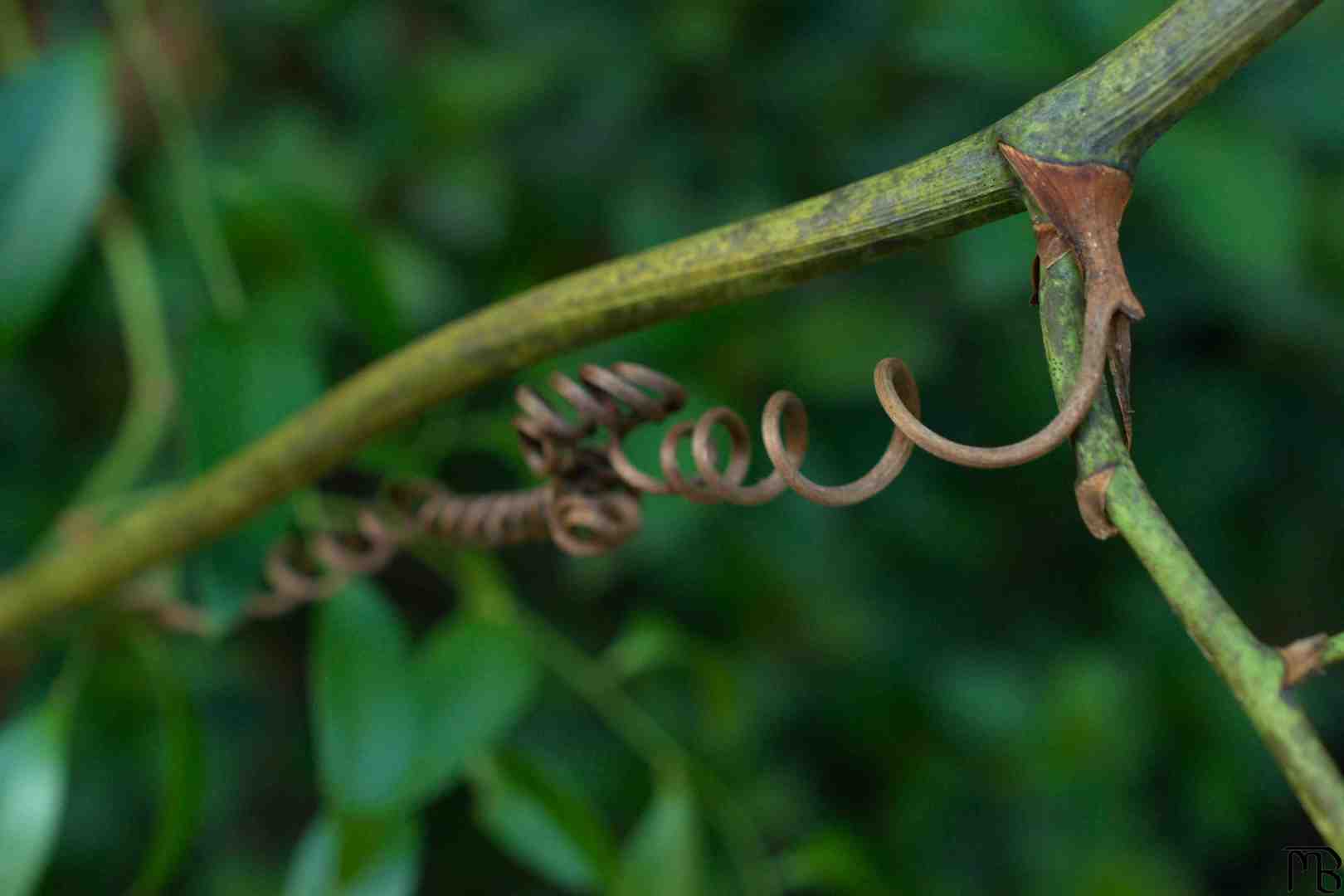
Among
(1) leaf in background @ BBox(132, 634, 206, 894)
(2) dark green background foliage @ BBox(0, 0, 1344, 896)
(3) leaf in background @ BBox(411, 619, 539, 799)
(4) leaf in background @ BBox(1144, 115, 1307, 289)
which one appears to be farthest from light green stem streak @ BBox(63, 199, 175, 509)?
(4) leaf in background @ BBox(1144, 115, 1307, 289)

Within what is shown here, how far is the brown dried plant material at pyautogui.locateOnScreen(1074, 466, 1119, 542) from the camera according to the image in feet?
0.93

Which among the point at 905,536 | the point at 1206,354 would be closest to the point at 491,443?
the point at 905,536

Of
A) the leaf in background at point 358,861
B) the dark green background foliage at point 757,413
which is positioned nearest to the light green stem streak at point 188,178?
the dark green background foliage at point 757,413

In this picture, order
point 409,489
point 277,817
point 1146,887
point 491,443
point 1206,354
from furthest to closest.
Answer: point 277,817, point 1206,354, point 1146,887, point 491,443, point 409,489

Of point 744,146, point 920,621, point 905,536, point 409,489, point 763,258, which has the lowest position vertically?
point 920,621

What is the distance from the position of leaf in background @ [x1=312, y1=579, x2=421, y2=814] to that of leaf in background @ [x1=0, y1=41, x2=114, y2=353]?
0.26m

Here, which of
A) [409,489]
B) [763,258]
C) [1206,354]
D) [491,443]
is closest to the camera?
[763,258]

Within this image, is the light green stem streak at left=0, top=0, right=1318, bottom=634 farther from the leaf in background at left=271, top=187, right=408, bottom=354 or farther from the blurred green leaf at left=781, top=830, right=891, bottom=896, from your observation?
the blurred green leaf at left=781, top=830, right=891, bottom=896

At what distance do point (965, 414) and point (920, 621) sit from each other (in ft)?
0.64

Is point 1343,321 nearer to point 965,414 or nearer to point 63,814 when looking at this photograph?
point 965,414

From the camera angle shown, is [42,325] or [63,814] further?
[63,814]

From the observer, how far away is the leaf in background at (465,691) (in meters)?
0.71

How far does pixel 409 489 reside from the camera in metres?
0.62

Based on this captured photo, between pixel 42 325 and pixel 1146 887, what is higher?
pixel 42 325
